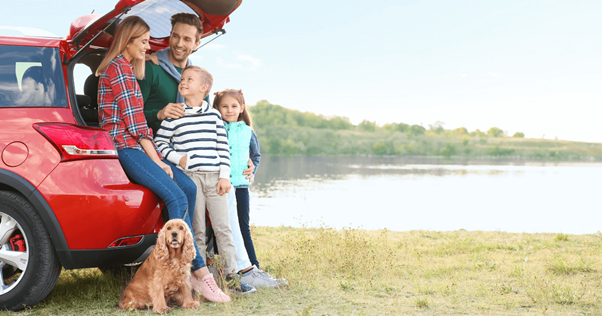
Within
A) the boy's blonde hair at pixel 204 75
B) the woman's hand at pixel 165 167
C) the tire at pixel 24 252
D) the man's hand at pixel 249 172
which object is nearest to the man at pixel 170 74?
the boy's blonde hair at pixel 204 75

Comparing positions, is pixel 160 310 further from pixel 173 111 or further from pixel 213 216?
pixel 173 111

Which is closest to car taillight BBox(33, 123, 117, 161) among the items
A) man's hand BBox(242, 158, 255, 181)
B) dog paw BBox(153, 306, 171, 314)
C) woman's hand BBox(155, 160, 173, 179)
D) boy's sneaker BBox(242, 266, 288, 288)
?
woman's hand BBox(155, 160, 173, 179)

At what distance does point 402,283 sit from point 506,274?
133 centimetres

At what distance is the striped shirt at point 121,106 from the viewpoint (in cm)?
359

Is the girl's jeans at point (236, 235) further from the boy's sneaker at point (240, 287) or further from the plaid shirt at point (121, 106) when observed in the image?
the plaid shirt at point (121, 106)

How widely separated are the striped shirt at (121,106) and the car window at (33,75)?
29 cm

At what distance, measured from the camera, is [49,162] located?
10.8 feet

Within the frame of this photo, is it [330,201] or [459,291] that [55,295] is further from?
[330,201]

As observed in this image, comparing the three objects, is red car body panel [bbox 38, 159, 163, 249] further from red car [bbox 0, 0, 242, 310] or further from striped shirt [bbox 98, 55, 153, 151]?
striped shirt [bbox 98, 55, 153, 151]

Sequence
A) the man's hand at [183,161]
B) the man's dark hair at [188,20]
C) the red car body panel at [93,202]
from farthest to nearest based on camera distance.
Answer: the man's dark hair at [188,20]
the man's hand at [183,161]
the red car body panel at [93,202]

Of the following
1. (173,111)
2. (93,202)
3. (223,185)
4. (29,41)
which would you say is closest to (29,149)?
(93,202)

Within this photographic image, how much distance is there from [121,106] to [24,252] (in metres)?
1.24

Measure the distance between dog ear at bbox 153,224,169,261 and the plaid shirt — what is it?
27.8 inches

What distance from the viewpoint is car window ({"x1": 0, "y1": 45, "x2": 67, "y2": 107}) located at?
3.48 meters
